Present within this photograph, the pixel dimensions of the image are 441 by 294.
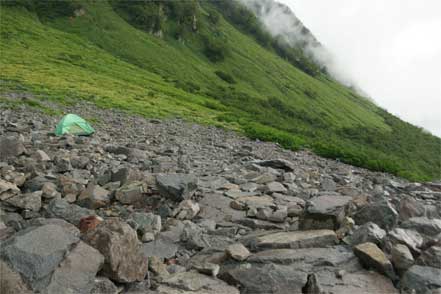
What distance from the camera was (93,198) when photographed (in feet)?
33.5

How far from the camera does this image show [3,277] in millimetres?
5629

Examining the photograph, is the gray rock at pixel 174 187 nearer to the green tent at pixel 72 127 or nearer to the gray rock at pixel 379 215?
the gray rock at pixel 379 215

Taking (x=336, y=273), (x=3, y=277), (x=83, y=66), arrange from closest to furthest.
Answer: (x=3, y=277), (x=336, y=273), (x=83, y=66)

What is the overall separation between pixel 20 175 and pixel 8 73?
147 feet

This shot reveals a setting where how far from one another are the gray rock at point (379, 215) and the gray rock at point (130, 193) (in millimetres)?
5355

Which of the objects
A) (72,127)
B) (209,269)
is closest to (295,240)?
(209,269)

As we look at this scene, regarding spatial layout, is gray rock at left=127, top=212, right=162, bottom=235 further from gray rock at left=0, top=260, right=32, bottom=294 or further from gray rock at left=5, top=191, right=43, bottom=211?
gray rock at left=0, top=260, right=32, bottom=294

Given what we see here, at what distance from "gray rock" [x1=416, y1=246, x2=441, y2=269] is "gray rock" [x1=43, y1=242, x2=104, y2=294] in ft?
18.0

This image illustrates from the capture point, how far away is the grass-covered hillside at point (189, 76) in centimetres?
4631

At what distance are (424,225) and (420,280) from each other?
7.06 ft

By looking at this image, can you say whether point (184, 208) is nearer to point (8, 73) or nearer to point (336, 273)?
point (336, 273)

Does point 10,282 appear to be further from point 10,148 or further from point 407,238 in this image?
point 10,148

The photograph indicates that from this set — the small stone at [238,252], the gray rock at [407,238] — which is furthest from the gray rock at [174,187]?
the gray rock at [407,238]

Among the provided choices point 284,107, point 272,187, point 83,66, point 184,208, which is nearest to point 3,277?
point 184,208
